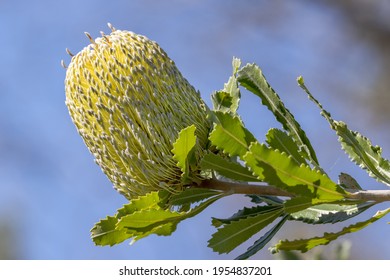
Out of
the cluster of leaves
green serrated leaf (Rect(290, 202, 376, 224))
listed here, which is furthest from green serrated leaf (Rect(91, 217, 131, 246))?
green serrated leaf (Rect(290, 202, 376, 224))

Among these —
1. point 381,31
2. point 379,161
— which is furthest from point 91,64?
point 381,31

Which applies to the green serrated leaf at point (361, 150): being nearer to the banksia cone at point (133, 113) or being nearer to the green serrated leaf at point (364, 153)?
the green serrated leaf at point (364, 153)

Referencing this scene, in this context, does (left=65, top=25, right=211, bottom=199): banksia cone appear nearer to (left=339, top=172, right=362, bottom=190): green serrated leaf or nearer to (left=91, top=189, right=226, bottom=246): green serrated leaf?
(left=91, top=189, right=226, bottom=246): green serrated leaf

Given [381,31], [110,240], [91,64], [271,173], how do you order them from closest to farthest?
[271,173], [110,240], [91,64], [381,31]

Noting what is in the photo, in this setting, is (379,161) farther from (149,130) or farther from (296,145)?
(149,130)

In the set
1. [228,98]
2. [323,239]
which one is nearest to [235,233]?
[323,239]

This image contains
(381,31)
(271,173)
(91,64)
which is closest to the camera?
(271,173)

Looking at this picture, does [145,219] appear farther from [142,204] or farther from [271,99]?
[271,99]
